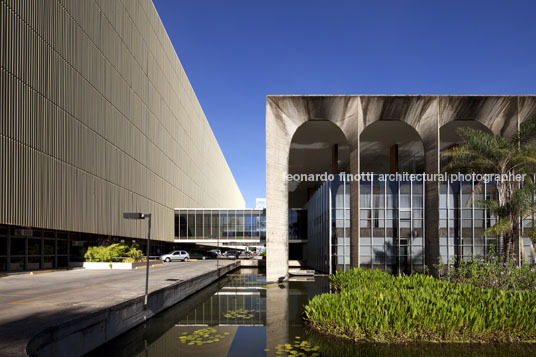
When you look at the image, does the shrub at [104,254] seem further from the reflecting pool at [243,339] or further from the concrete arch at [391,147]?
the concrete arch at [391,147]

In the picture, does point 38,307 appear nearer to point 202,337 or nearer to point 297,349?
point 202,337

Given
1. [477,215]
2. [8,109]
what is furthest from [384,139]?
[8,109]

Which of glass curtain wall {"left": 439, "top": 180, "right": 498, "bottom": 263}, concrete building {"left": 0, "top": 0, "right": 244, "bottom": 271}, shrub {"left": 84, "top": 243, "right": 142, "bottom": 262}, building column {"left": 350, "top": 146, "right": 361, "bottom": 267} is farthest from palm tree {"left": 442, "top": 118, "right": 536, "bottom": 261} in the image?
shrub {"left": 84, "top": 243, "right": 142, "bottom": 262}

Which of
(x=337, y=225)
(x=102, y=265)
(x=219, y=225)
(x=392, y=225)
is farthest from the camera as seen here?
(x=219, y=225)

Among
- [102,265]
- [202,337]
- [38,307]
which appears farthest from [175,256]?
[202,337]

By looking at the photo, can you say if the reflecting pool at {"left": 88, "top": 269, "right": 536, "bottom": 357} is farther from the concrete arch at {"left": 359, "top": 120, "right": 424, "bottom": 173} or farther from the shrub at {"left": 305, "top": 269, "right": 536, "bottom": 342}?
the concrete arch at {"left": 359, "top": 120, "right": 424, "bottom": 173}

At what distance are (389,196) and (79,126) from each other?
75.9ft

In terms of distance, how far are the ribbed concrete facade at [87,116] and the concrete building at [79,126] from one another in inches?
3.1

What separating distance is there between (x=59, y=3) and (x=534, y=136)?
30.5 m

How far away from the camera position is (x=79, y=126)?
27500 mm

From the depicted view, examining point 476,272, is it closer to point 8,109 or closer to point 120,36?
point 8,109

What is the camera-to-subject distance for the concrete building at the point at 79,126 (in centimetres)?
2130

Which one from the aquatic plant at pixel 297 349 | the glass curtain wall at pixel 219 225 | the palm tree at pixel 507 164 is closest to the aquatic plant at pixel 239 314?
the aquatic plant at pixel 297 349

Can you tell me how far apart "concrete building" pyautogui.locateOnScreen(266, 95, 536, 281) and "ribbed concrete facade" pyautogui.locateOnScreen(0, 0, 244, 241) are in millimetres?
13841
